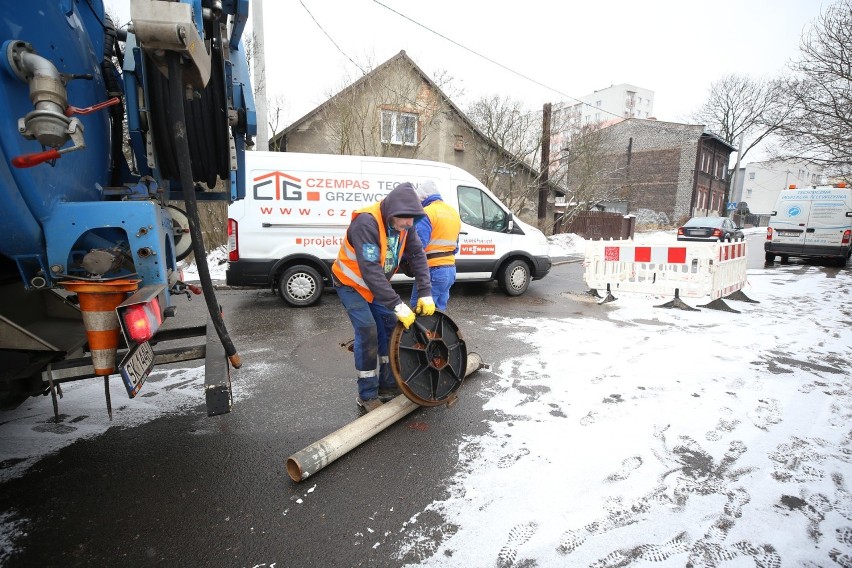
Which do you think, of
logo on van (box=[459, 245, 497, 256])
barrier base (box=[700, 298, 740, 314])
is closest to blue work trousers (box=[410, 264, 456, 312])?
logo on van (box=[459, 245, 497, 256])

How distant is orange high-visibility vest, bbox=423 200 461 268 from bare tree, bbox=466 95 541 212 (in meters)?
14.1

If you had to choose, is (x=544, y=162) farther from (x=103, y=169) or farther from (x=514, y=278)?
(x=103, y=169)

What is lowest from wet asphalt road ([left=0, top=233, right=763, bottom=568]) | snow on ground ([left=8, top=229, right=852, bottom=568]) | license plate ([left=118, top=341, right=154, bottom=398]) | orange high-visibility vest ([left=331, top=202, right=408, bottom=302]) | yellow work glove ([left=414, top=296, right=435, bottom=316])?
wet asphalt road ([left=0, top=233, right=763, bottom=568])

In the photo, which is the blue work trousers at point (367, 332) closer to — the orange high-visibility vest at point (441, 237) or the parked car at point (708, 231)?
the orange high-visibility vest at point (441, 237)

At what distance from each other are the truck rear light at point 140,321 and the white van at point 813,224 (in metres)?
17.2

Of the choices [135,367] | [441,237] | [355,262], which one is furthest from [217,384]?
[441,237]

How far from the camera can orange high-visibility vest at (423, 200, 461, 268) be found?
458 centimetres

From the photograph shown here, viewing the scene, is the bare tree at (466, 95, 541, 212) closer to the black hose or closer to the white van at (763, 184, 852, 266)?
the white van at (763, 184, 852, 266)

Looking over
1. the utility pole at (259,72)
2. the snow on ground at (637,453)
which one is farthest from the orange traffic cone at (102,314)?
the utility pole at (259,72)

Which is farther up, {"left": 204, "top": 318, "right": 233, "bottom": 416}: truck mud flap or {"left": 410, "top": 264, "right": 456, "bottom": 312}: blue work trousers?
{"left": 410, "top": 264, "right": 456, "bottom": 312}: blue work trousers

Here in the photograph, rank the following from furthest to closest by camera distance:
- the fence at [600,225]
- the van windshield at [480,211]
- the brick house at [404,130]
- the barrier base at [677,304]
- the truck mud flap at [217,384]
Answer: the fence at [600,225], the brick house at [404,130], the van windshield at [480,211], the barrier base at [677,304], the truck mud flap at [217,384]

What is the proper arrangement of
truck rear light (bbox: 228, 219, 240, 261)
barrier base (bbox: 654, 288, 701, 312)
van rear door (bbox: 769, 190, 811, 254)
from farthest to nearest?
1. van rear door (bbox: 769, 190, 811, 254)
2. barrier base (bbox: 654, 288, 701, 312)
3. truck rear light (bbox: 228, 219, 240, 261)

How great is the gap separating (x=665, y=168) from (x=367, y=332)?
41082 mm

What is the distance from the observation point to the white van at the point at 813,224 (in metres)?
13.0
